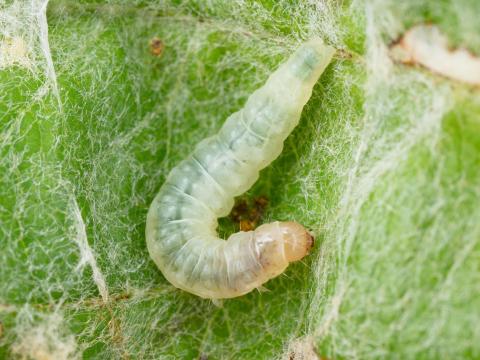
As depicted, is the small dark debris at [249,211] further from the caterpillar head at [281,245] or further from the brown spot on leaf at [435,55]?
the brown spot on leaf at [435,55]

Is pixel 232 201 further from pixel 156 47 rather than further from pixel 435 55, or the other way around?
pixel 435 55

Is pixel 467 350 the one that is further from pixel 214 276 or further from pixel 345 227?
pixel 214 276

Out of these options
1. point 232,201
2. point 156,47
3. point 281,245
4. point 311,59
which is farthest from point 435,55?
point 156,47

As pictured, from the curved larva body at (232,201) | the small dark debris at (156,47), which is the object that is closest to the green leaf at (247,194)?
the small dark debris at (156,47)

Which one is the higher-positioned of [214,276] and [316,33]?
[316,33]

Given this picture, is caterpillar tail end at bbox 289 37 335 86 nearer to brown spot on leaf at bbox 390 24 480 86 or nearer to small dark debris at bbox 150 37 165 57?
brown spot on leaf at bbox 390 24 480 86

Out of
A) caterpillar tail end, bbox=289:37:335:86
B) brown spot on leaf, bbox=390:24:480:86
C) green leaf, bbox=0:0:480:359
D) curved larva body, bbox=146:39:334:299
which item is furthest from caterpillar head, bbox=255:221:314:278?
brown spot on leaf, bbox=390:24:480:86

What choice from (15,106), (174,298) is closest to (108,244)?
(174,298)
